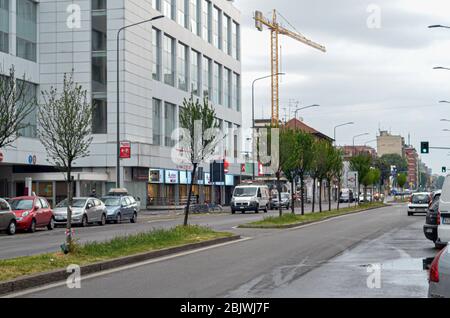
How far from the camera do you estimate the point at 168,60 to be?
68.1m

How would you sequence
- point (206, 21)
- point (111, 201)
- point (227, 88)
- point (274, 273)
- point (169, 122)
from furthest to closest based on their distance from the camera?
point (227, 88), point (206, 21), point (169, 122), point (111, 201), point (274, 273)

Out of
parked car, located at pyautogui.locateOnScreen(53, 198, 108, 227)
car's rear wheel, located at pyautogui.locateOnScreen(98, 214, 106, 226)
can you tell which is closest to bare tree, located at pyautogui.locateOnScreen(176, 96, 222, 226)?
parked car, located at pyautogui.locateOnScreen(53, 198, 108, 227)

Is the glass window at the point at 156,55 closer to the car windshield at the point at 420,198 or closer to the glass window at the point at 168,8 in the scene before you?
the glass window at the point at 168,8

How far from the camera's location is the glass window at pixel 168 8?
67119 millimetres

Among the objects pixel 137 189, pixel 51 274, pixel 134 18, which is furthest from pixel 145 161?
pixel 51 274

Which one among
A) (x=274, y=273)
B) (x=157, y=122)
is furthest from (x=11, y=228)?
(x=157, y=122)

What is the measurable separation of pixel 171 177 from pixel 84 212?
31.8 metres

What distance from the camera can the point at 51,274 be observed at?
44.2ft

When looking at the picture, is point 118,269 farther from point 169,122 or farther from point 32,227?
point 169,122

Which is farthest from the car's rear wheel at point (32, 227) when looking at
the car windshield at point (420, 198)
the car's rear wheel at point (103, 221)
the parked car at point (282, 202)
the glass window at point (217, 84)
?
the glass window at point (217, 84)

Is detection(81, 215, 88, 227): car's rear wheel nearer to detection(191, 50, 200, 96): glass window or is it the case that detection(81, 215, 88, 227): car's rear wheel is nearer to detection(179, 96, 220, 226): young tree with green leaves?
detection(179, 96, 220, 226): young tree with green leaves

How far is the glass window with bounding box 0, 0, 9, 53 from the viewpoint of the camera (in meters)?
51.9

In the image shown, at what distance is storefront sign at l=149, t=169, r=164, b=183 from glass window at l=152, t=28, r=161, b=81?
8.26 meters
